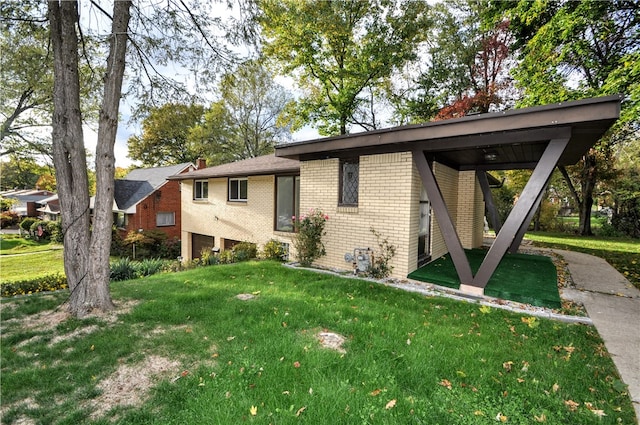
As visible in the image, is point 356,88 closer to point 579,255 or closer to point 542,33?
point 542,33

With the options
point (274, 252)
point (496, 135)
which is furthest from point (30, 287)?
point (496, 135)

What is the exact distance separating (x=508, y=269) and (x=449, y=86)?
15.2 meters

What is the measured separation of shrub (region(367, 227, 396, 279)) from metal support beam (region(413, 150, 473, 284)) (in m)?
1.24

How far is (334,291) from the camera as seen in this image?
557 cm

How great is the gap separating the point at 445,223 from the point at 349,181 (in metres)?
2.72

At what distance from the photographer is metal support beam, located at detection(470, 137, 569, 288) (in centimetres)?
459

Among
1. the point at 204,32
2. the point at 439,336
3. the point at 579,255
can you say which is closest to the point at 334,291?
the point at 439,336

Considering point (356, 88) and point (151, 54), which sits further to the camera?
point (356, 88)

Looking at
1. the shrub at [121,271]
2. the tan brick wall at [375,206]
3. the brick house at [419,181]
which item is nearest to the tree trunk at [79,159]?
the shrub at [121,271]

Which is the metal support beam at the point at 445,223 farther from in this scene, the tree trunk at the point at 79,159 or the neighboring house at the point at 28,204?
the neighboring house at the point at 28,204

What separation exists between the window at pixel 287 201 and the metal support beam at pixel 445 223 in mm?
5224

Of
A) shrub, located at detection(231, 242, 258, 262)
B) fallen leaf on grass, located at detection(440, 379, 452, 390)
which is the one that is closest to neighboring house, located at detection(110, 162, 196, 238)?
shrub, located at detection(231, 242, 258, 262)

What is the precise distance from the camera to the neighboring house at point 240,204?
10.6 m

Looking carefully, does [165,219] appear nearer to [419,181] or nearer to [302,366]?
[419,181]
